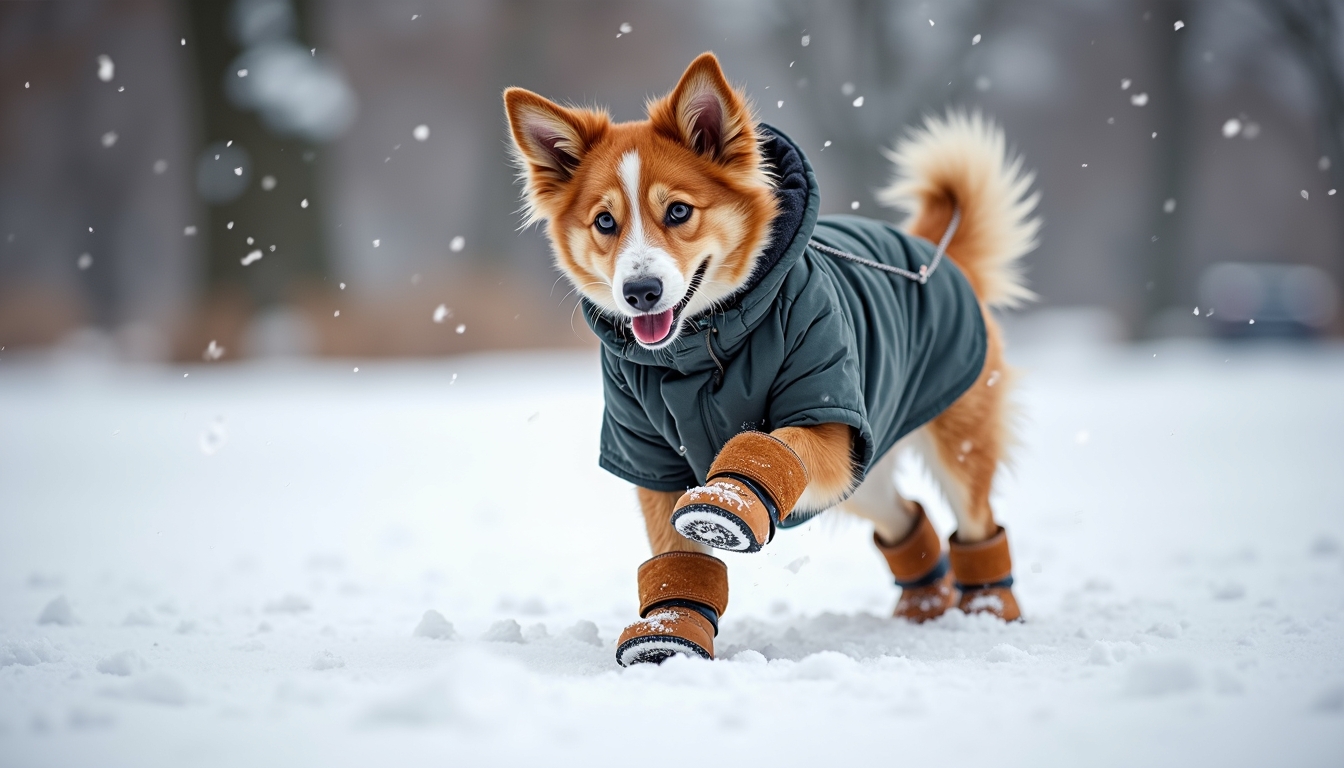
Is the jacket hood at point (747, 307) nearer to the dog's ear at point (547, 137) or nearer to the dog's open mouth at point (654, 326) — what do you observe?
the dog's open mouth at point (654, 326)

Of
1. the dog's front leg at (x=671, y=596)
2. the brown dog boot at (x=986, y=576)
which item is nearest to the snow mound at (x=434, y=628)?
the dog's front leg at (x=671, y=596)

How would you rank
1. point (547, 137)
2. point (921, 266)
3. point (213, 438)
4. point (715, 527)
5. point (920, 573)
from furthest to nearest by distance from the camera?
point (213, 438)
point (920, 573)
point (921, 266)
point (547, 137)
point (715, 527)

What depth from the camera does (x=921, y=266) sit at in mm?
3404

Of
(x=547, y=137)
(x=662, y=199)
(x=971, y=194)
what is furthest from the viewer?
(x=971, y=194)

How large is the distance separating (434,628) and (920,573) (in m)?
1.64

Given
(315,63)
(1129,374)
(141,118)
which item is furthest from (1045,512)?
(141,118)

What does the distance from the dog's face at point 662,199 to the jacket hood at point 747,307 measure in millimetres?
34

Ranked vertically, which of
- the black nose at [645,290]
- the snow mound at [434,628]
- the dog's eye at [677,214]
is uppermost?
the dog's eye at [677,214]

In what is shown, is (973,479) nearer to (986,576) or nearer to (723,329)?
(986,576)

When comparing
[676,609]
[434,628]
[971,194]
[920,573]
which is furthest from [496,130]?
[676,609]

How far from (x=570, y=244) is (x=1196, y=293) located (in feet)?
56.7

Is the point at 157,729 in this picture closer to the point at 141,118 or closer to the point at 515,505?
the point at 515,505

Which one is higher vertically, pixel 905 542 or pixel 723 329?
pixel 723 329

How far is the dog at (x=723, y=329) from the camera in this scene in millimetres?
2658
